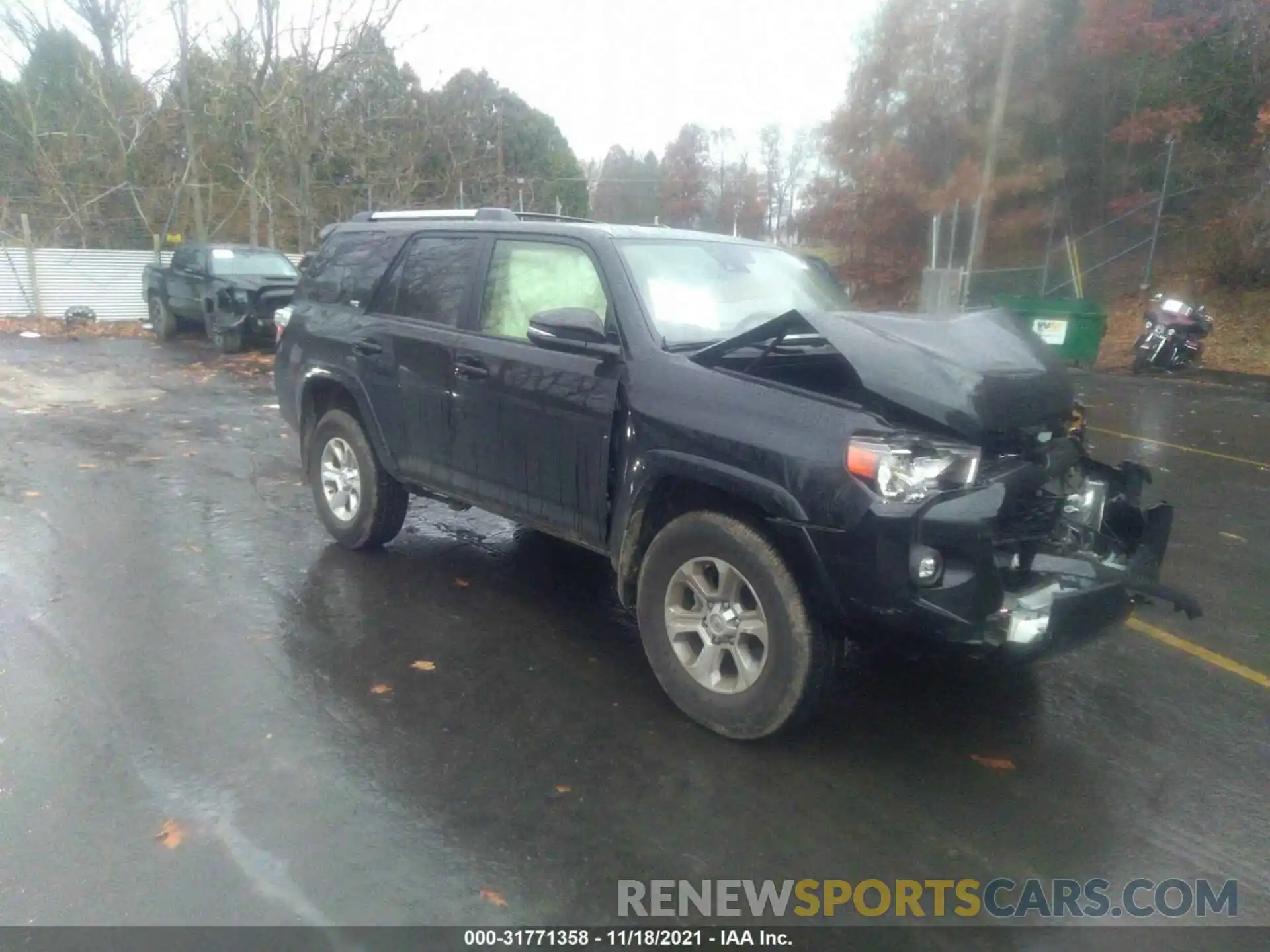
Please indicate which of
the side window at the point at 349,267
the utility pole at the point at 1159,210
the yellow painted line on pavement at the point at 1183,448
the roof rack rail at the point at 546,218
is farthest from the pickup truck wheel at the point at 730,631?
the utility pole at the point at 1159,210

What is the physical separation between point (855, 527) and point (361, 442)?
341 centimetres

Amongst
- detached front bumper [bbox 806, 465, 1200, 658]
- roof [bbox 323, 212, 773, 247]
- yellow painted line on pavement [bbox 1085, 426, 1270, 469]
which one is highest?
roof [bbox 323, 212, 773, 247]

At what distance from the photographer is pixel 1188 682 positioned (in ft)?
14.9

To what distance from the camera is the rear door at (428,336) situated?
5.20 m

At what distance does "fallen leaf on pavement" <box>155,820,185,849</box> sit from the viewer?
3.20 metres

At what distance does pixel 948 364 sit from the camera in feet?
12.0

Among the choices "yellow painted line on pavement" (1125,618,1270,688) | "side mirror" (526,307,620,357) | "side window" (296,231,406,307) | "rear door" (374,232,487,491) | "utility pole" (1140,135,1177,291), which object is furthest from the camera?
"utility pole" (1140,135,1177,291)

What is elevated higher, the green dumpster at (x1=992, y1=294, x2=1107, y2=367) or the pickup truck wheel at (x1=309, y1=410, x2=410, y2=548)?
the green dumpster at (x1=992, y1=294, x2=1107, y2=367)

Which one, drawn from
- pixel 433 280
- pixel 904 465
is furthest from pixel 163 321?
pixel 904 465

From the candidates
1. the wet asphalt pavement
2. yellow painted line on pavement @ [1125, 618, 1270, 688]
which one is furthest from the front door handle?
yellow painted line on pavement @ [1125, 618, 1270, 688]

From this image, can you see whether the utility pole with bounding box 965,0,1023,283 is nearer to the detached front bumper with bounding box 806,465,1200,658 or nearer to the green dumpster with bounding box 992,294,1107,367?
the green dumpster with bounding box 992,294,1107,367

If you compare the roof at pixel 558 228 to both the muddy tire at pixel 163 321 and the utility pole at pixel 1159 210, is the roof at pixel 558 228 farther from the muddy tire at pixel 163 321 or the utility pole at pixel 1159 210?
the utility pole at pixel 1159 210

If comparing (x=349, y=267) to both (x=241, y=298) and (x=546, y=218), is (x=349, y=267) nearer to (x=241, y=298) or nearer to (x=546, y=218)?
(x=546, y=218)

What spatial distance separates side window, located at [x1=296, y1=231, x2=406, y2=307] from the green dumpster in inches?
559
